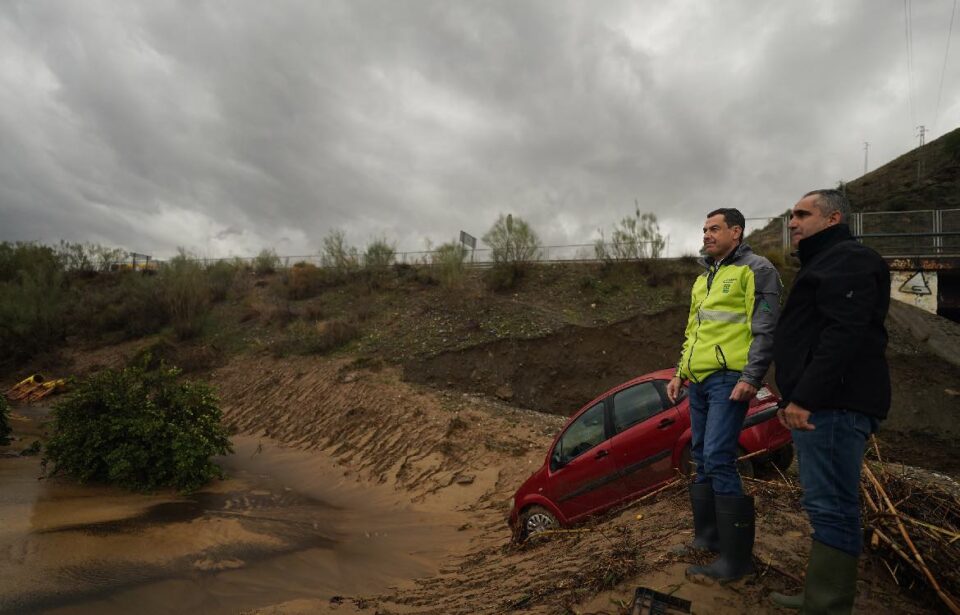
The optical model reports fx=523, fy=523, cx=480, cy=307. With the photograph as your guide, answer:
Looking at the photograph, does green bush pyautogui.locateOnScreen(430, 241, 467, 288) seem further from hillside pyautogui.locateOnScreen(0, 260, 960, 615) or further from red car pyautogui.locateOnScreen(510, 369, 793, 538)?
red car pyautogui.locateOnScreen(510, 369, 793, 538)

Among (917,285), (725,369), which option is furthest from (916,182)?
(725,369)

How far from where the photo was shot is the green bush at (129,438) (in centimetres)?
934

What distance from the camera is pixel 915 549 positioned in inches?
120

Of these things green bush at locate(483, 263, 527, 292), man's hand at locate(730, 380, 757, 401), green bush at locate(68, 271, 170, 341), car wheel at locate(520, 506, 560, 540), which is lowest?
car wheel at locate(520, 506, 560, 540)

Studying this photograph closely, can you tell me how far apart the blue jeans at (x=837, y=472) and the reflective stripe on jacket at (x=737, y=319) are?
0.67m

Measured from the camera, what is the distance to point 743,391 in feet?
10.4

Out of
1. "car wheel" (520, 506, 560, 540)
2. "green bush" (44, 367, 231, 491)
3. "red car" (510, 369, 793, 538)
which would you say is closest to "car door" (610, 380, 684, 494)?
"red car" (510, 369, 793, 538)

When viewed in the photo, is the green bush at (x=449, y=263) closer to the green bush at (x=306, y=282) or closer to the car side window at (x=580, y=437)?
the green bush at (x=306, y=282)

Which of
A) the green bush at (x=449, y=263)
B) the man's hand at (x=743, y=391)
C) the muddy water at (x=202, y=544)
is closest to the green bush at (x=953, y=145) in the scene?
the green bush at (x=449, y=263)

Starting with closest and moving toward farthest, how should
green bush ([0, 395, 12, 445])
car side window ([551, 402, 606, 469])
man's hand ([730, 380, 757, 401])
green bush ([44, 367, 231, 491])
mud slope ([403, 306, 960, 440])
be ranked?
man's hand ([730, 380, 757, 401]) < car side window ([551, 402, 606, 469]) < green bush ([44, 367, 231, 491]) < green bush ([0, 395, 12, 445]) < mud slope ([403, 306, 960, 440])

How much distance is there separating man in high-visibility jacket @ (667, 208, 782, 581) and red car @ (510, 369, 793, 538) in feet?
5.94

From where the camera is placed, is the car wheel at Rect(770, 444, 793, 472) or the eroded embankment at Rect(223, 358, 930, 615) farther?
the car wheel at Rect(770, 444, 793, 472)

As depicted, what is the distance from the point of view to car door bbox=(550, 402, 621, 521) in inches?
226

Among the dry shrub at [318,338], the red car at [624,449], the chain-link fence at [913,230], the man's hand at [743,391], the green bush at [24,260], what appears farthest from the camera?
the green bush at [24,260]
